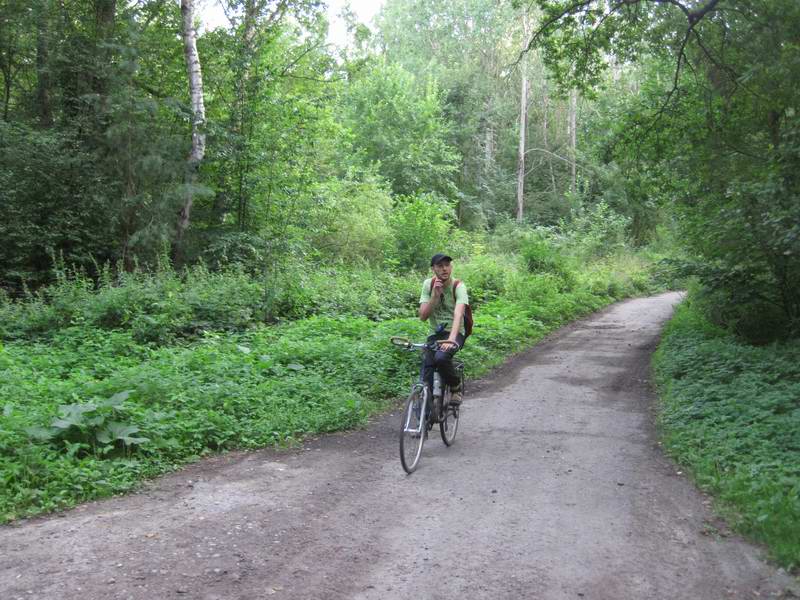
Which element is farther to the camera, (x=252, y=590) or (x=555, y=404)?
(x=555, y=404)

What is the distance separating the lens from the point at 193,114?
1705 cm

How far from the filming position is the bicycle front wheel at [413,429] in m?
6.35

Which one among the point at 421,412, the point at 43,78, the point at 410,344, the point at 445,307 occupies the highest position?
the point at 43,78

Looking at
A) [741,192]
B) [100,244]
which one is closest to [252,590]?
[741,192]

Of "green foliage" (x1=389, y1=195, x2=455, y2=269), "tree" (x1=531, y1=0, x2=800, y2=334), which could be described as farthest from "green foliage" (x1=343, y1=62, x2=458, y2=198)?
"tree" (x1=531, y1=0, x2=800, y2=334)

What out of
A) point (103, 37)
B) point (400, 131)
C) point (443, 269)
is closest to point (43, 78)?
point (103, 37)

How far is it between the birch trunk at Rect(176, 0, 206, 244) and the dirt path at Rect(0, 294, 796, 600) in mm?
10992

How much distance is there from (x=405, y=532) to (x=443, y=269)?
302cm

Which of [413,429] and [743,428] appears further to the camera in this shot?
[743,428]

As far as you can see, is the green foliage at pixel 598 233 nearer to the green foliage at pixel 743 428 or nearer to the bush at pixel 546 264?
the bush at pixel 546 264

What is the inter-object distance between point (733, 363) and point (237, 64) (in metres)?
15.0

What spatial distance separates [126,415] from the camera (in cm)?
677

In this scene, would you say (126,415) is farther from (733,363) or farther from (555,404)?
(733,363)

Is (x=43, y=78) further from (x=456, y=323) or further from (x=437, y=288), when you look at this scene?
(x=456, y=323)
